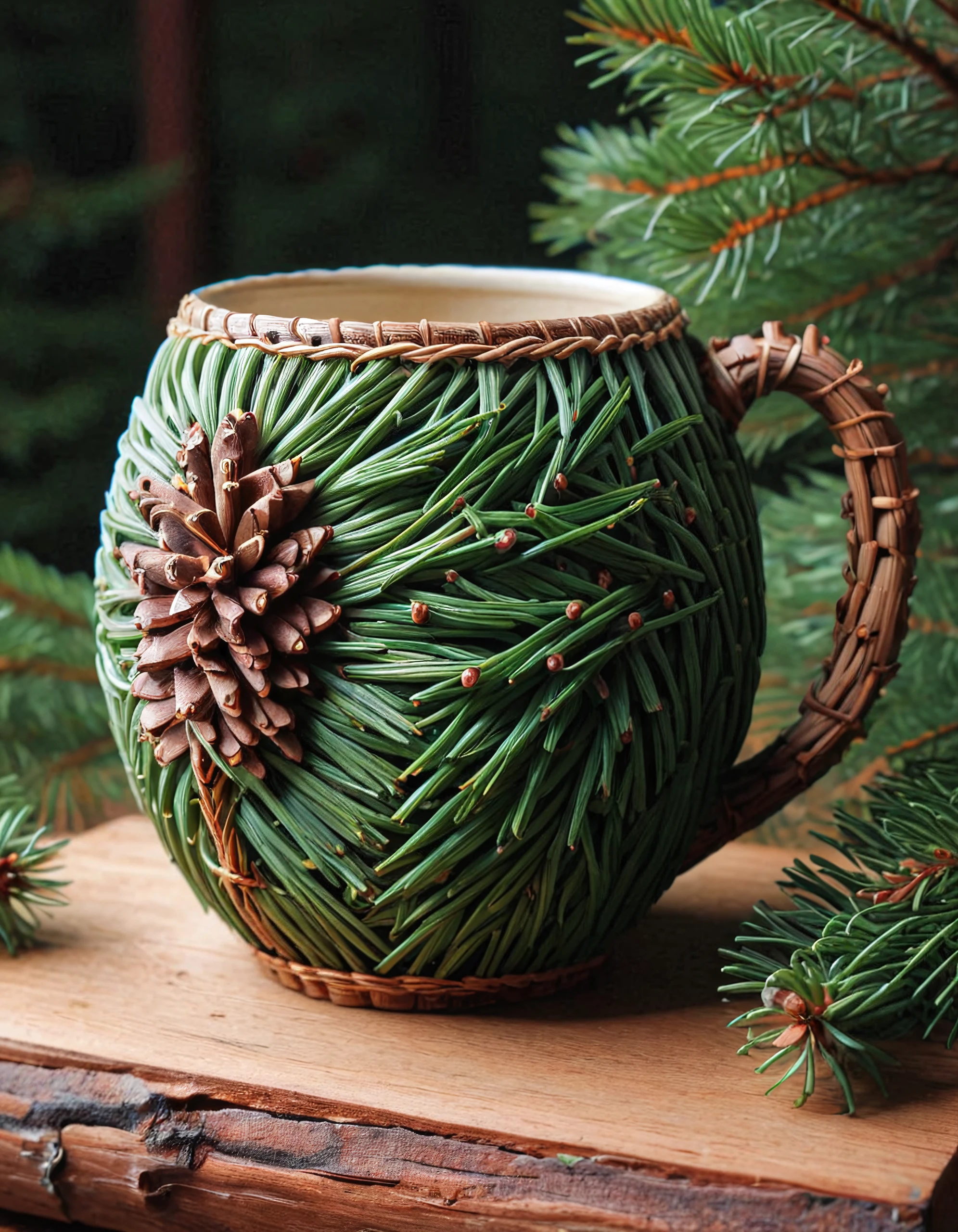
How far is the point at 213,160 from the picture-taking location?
151 centimetres

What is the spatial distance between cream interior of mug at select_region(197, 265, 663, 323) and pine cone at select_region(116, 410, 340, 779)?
0.15 m

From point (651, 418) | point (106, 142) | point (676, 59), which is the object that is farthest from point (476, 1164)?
point (106, 142)

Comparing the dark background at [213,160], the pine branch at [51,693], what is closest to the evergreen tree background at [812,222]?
the pine branch at [51,693]

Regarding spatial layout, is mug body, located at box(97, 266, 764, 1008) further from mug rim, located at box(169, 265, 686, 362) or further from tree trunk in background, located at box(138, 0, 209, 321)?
tree trunk in background, located at box(138, 0, 209, 321)

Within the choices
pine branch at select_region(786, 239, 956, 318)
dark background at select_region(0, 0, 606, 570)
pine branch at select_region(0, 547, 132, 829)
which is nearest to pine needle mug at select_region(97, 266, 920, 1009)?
pine branch at select_region(786, 239, 956, 318)

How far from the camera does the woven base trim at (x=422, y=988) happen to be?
60 centimetres

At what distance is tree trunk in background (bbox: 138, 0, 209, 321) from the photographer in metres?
1.43

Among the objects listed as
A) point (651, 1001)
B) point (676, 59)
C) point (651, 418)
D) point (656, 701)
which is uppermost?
point (676, 59)

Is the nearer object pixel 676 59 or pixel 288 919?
pixel 288 919

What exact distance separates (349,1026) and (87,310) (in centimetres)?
106

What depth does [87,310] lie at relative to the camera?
1.46 m

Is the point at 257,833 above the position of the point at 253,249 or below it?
below

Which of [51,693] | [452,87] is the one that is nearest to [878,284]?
[51,693]

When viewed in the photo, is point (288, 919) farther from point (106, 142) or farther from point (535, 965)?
point (106, 142)
